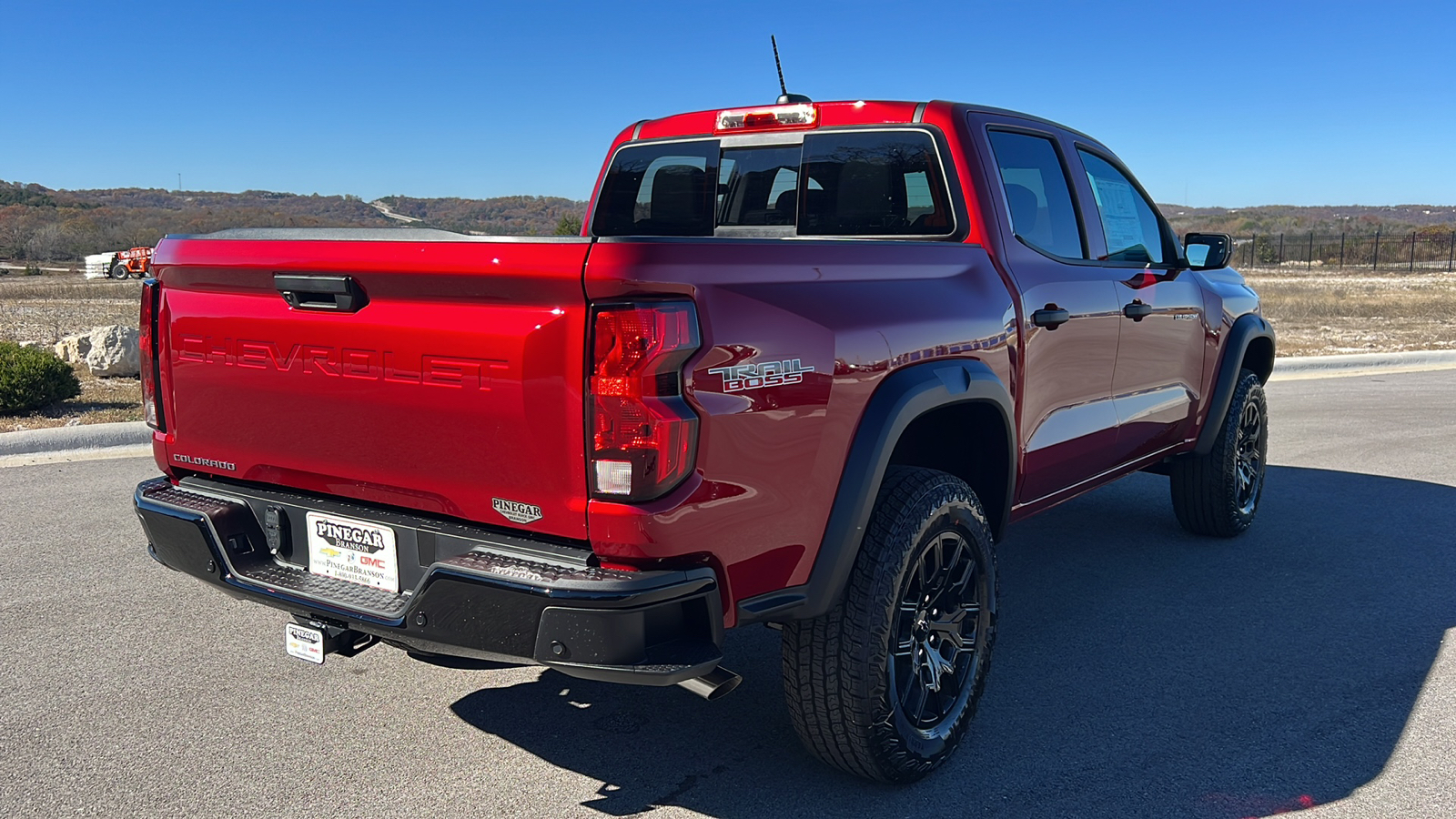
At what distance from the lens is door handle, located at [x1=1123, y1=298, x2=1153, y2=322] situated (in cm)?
464

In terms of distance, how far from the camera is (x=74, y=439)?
27.1 ft

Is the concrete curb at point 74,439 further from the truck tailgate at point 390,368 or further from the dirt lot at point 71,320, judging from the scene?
the truck tailgate at point 390,368

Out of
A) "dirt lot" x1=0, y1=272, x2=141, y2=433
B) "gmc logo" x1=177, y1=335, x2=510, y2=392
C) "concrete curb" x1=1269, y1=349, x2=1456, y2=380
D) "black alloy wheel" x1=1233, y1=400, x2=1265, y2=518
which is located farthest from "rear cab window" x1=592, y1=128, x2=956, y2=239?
"concrete curb" x1=1269, y1=349, x2=1456, y2=380

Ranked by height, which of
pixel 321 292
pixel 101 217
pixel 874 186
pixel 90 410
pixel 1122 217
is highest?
pixel 101 217

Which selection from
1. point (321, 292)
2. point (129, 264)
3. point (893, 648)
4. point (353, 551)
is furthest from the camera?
point (129, 264)

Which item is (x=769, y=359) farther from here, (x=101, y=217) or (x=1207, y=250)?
(x=101, y=217)

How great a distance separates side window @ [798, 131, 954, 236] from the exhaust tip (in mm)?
1897

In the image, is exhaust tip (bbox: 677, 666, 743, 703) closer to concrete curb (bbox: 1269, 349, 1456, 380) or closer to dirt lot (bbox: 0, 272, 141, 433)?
dirt lot (bbox: 0, 272, 141, 433)

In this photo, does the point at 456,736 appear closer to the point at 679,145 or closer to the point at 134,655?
the point at 134,655

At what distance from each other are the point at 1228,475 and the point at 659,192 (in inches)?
128

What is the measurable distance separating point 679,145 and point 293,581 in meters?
2.58

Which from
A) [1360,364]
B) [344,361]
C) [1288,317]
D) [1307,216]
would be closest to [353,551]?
[344,361]

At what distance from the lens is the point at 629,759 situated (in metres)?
3.43

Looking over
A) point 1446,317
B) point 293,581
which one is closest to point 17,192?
point 1446,317
